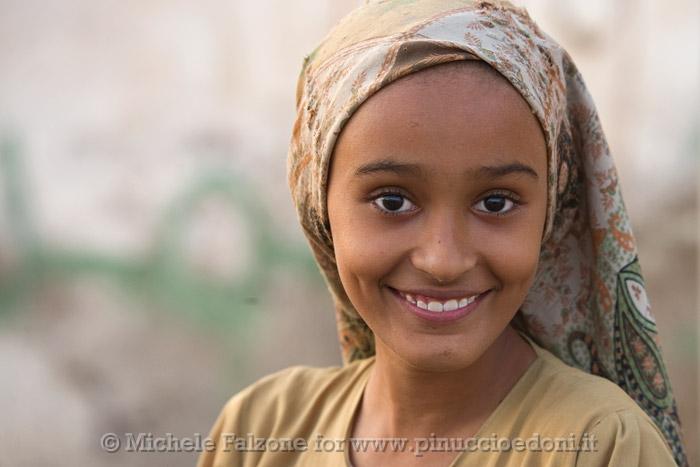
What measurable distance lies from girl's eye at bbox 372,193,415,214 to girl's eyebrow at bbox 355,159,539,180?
44mm

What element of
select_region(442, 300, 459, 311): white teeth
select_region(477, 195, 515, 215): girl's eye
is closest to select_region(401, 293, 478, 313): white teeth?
select_region(442, 300, 459, 311): white teeth

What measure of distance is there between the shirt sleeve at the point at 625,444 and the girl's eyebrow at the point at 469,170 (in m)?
0.42

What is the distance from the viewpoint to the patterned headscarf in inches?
54.0

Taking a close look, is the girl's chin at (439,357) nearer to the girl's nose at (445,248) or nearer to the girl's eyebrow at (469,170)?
the girl's nose at (445,248)

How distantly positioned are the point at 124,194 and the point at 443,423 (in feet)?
6.56

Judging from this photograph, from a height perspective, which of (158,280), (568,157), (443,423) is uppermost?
(568,157)

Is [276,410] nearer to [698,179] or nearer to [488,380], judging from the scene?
[488,380]

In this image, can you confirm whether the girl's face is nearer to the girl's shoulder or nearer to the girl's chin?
the girl's chin

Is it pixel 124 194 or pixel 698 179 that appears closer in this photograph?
pixel 698 179

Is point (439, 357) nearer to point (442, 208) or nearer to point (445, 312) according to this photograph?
point (445, 312)

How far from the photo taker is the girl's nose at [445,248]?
1.31 m

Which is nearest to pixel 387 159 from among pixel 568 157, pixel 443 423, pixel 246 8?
pixel 568 157

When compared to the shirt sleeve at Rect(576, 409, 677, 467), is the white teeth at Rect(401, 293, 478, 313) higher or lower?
higher

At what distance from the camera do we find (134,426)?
320 centimetres
